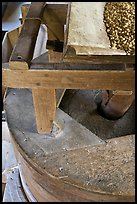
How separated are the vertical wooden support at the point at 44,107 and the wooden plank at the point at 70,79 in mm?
49

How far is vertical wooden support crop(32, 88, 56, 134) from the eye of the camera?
41.5 inches

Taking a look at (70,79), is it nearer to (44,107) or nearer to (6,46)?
(44,107)

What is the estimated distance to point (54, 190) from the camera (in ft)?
3.76

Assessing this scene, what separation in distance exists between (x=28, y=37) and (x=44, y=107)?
0.24 metres

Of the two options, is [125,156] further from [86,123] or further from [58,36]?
[58,36]

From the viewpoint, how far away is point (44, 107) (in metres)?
1.10

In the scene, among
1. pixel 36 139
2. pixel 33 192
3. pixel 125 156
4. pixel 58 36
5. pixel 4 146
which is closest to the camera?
pixel 125 156

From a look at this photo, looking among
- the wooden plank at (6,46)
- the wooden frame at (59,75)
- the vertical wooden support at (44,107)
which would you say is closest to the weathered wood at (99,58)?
the wooden frame at (59,75)

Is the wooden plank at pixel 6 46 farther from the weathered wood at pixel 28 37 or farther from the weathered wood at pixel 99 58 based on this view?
the weathered wood at pixel 99 58

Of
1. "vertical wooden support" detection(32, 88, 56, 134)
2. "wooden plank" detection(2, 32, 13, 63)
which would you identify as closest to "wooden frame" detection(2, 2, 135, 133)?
"vertical wooden support" detection(32, 88, 56, 134)

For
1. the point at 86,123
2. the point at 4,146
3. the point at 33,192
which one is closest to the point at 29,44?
the point at 86,123

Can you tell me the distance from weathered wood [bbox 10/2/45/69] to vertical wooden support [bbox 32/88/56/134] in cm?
11

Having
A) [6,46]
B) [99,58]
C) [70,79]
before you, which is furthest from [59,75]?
[6,46]

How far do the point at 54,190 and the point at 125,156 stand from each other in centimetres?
27
